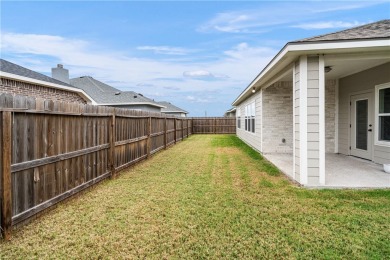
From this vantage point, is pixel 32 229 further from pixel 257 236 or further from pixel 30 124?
pixel 257 236

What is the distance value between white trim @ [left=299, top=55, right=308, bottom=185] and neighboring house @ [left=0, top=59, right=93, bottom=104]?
1033 cm

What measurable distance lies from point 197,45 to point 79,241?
23.7 m

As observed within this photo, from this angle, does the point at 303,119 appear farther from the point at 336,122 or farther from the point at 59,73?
the point at 59,73

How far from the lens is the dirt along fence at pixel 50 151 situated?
10.8 feet

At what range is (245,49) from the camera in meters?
15.4

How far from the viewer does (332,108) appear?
33.4 feet

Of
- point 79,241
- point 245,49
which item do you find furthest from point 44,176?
point 245,49

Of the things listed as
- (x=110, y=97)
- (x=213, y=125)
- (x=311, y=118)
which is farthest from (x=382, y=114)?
(x=213, y=125)

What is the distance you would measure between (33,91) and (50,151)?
9.67 metres

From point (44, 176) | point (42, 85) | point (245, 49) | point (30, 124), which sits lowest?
point (44, 176)

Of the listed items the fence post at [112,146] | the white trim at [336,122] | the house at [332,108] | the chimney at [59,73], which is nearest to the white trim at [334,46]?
the house at [332,108]

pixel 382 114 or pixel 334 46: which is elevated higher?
pixel 334 46

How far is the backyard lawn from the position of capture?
2.93 metres

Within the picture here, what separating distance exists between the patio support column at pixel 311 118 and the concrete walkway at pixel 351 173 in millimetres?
460
